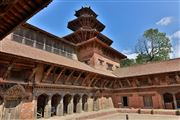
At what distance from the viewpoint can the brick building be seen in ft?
36.1

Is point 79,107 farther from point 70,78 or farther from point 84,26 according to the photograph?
point 84,26

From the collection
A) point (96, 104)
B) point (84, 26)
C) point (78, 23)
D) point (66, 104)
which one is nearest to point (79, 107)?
point (66, 104)

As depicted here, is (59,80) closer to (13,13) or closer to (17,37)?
(17,37)

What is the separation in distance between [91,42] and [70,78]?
8.60m

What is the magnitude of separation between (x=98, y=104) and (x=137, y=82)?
6512mm

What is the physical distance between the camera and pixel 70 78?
16094mm

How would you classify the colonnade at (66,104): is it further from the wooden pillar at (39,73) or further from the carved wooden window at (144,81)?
the carved wooden window at (144,81)

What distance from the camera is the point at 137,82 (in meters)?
21.5

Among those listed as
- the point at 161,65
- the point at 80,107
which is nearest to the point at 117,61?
the point at 161,65

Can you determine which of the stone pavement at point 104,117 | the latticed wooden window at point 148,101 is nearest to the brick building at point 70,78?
the latticed wooden window at point 148,101

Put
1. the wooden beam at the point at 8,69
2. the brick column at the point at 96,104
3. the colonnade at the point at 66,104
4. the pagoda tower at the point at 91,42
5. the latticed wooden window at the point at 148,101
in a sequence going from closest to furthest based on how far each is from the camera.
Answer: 1. the wooden beam at the point at 8,69
2. the colonnade at the point at 66,104
3. the brick column at the point at 96,104
4. the latticed wooden window at the point at 148,101
5. the pagoda tower at the point at 91,42

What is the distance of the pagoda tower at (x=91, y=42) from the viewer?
75.9 ft

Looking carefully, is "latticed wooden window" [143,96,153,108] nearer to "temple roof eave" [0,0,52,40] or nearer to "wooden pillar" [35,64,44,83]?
"wooden pillar" [35,64,44,83]

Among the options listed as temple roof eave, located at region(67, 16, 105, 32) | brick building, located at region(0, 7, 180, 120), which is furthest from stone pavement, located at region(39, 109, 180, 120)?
temple roof eave, located at region(67, 16, 105, 32)
